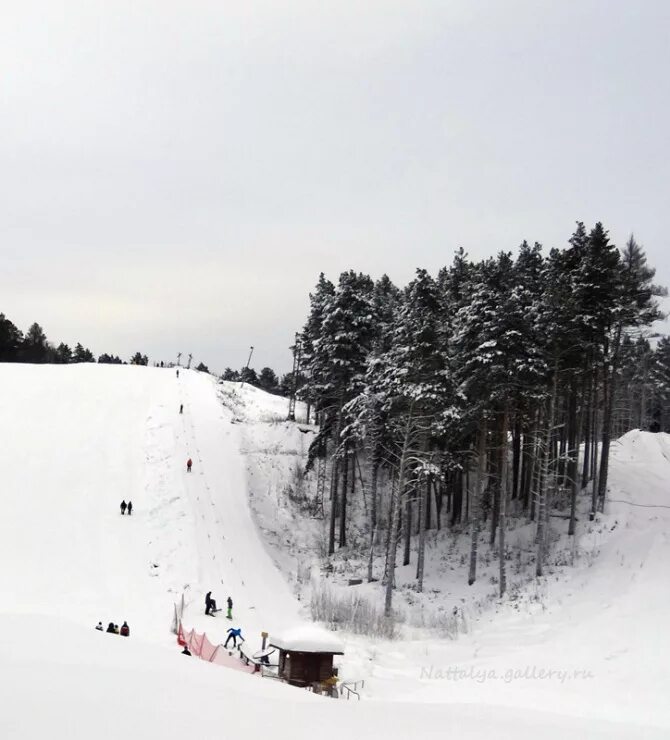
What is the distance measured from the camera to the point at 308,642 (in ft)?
63.8

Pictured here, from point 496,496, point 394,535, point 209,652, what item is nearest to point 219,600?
point 209,652

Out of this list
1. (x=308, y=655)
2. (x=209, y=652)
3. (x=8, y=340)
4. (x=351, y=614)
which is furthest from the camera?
(x=8, y=340)

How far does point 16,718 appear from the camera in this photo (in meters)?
5.64

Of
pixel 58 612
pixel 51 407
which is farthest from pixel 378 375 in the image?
pixel 51 407

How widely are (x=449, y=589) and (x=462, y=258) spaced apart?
23764 millimetres

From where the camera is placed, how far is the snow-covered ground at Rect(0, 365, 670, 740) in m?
7.29

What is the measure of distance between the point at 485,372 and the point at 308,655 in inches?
635

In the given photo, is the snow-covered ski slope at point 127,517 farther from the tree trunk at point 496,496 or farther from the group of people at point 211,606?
the tree trunk at point 496,496

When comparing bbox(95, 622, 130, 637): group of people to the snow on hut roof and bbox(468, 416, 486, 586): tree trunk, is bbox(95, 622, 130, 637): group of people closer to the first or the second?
the snow on hut roof

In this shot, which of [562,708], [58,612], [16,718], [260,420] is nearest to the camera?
[16,718]

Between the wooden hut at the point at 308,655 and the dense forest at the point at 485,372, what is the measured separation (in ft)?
28.1

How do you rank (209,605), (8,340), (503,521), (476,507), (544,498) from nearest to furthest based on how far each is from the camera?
(209,605) → (503,521) → (544,498) → (476,507) → (8,340)

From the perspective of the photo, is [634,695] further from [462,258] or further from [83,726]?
[462,258]

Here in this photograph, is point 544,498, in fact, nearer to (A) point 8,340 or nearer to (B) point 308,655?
(B) point 308,655
